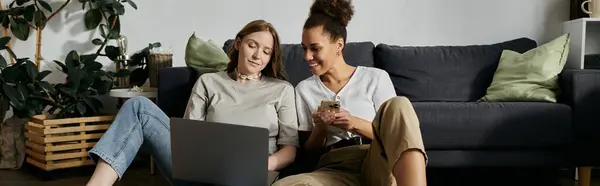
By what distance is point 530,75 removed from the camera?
2807mm

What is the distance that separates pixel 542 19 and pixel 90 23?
99.1 inches

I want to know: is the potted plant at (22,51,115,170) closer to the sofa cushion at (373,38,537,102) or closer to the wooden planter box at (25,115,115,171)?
the wooden planter box at (25,115,115,171)

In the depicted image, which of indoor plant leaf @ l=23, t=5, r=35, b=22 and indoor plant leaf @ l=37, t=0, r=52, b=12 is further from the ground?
indoor plant leaf @ l=37, t=0, r=52, b=12

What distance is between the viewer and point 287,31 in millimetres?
3402

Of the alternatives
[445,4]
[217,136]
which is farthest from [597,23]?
[217,136]

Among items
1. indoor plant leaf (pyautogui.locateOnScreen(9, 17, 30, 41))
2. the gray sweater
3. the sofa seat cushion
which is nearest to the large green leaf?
indoor plant leaf (pyautogui.locateOnScreen(9, 17, 30, 41))

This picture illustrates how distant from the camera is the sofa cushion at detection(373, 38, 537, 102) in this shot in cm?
299

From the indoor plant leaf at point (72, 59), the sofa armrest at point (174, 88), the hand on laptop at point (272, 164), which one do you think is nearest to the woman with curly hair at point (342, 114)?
the hand on laptop at point (272, 164)

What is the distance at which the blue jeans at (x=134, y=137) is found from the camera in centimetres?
165

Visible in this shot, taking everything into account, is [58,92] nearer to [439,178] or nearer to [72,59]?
[72,59]

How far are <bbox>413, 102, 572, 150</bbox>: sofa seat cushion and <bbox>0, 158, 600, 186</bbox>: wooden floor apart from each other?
395mm

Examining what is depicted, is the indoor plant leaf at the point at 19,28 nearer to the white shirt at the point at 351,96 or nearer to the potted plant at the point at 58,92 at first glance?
the potted plant at the point at 58,92

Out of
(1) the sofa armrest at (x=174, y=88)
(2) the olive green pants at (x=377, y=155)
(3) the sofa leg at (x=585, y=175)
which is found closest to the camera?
(2) the olive green pants at (x=377, y=155)

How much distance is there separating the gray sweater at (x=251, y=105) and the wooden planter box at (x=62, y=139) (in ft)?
3.88
